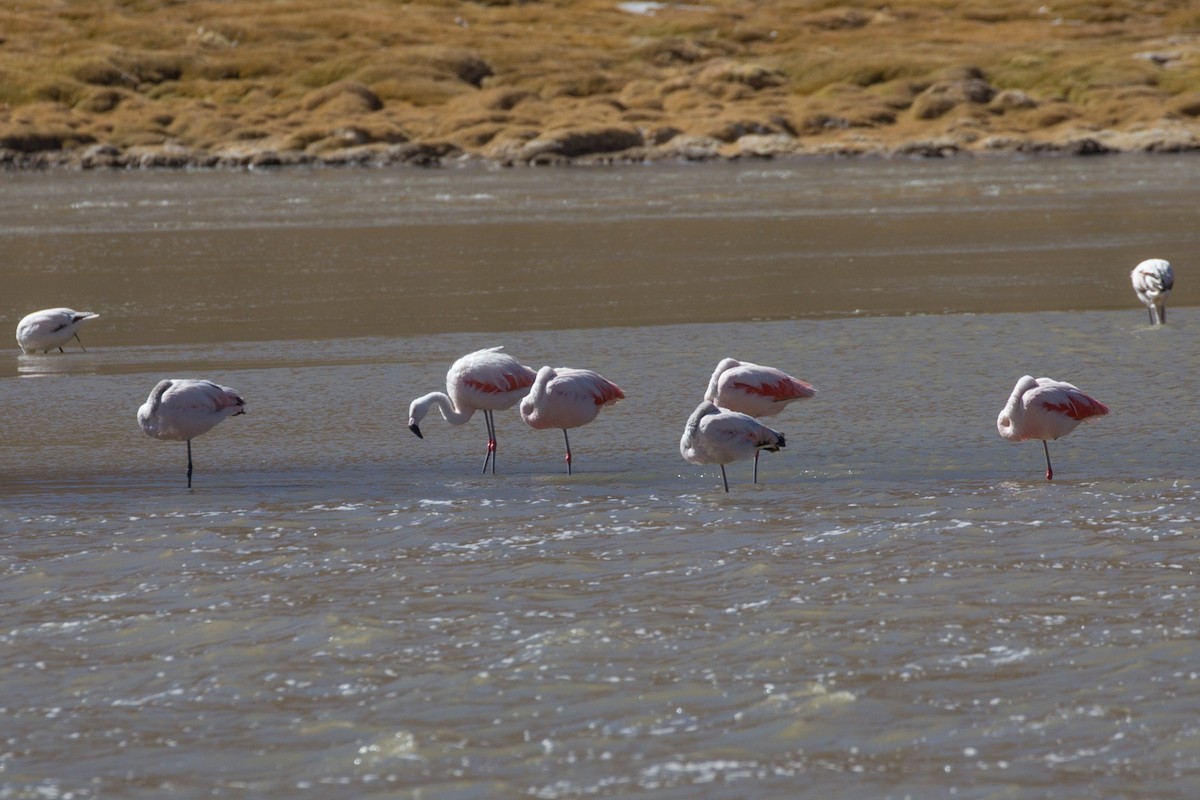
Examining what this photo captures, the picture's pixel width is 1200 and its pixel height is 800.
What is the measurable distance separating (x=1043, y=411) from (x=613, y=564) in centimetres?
303

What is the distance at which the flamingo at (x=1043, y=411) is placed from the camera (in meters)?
9.02

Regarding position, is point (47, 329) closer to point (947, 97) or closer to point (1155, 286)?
point (1155, 286)

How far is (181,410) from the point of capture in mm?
9594

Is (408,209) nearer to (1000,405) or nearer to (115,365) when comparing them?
(115,365)

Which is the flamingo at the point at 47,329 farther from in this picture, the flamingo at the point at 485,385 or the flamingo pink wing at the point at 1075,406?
the flamingo pink wing at the point at 1075,406

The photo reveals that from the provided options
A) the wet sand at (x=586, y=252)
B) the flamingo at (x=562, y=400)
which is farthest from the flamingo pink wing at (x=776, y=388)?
the wet sand at (x=586, y=252)

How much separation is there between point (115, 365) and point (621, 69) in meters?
70.3

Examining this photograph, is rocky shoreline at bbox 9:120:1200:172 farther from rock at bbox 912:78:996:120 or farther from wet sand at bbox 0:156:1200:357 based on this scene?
wet sand at bbox 0:156:1200:357

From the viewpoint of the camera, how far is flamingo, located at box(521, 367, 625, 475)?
9648 millimetres

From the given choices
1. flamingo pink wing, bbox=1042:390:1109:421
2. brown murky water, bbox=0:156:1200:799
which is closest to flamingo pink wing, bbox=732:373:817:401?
brown murky water, bbox=0:156:1200:799

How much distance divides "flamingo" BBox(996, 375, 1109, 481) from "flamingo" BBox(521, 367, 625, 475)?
2.43m

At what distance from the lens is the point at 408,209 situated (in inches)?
1378

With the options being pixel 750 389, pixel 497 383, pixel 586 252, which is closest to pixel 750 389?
pixel 750 389

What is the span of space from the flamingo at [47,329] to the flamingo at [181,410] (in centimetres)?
539
